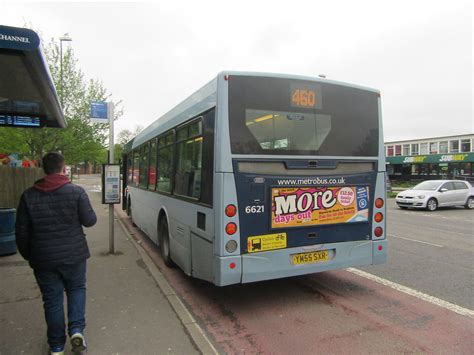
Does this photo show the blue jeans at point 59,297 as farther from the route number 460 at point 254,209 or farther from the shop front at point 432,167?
the shop front at point 432,167

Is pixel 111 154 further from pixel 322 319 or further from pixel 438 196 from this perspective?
pixel 438 196

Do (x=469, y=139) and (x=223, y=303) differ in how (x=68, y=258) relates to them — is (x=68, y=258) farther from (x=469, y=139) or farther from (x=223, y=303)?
(x=469, y=139)

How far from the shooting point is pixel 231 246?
4.25 m

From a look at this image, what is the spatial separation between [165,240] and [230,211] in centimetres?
292

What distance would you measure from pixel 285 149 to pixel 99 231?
26.0ft

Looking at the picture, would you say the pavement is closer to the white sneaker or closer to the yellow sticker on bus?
the white sneaker

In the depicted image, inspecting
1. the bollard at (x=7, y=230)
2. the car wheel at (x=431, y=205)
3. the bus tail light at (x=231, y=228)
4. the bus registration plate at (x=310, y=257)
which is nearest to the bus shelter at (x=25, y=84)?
the bollard at (x=7, y=230)

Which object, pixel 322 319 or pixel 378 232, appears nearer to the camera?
pixel 322 319

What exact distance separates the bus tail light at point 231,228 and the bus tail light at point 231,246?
103 mm

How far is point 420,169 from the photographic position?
133ft

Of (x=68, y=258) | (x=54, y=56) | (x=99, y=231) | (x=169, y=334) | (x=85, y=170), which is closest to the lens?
(x=68, y=258)

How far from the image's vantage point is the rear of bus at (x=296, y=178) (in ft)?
14.1

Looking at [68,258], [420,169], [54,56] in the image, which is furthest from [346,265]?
[420,169]

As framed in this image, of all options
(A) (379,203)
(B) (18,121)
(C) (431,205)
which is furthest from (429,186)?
(B) (18,121)
